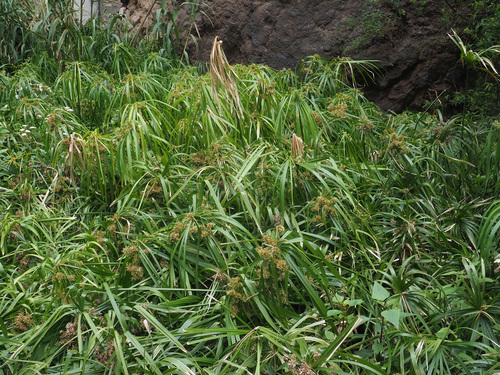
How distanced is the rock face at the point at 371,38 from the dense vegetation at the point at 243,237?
59 centimetres

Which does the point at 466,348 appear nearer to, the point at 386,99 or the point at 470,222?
the point at 470,222

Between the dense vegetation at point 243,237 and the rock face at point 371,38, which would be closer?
the dense vegetation at point 243,237

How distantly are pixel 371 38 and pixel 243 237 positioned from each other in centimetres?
263

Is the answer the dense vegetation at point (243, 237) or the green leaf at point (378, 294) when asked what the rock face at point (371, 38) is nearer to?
the dense vegetation at point (243, 237)

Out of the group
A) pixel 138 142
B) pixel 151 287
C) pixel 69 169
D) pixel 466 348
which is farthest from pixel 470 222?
pixel 69 169

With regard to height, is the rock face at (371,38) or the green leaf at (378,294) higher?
the rock face at (371,38)

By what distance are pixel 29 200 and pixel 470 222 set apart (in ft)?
8.03

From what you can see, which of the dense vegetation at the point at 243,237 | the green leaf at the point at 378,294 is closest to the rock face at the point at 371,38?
the dense vegetation at the point at 243,237

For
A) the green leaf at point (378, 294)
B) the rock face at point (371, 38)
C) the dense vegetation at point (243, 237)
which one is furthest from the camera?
the rock face at point (371, 38)

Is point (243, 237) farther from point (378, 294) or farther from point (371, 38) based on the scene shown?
point (371, 38)

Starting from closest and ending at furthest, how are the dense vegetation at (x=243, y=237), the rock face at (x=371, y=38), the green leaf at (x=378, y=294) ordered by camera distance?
1. the green leaf at (x=378, y=294)
2. the dense vegetation at (x=243, y=237)
3. the rock face at (x=371, y=38)

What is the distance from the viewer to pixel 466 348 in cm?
199

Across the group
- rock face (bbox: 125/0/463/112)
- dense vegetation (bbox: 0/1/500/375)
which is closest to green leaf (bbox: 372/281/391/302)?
dense vegetation (bbox: 0/1/500/375)

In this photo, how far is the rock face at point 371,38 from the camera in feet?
13.8
